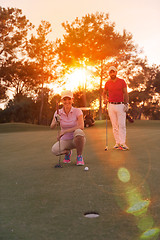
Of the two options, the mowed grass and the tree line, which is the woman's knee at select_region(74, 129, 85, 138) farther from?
the tree line

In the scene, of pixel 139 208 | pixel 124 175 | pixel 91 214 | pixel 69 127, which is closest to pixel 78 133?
pixel 69 127

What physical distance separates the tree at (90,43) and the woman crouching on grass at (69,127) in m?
31.2

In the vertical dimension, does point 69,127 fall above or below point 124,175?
above

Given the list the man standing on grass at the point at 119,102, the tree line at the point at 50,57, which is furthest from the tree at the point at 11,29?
the man standing on grass at the point at 119,102

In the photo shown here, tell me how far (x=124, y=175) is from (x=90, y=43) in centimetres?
3321

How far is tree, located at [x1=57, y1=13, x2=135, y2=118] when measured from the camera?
36.9 meters

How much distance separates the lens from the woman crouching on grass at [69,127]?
20.4ft

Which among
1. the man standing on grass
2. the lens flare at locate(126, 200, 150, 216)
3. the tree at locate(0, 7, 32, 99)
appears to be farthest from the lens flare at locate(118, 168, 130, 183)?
the tree at locate(0, 7, 32, 99)

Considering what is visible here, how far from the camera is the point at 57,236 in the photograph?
8.75ft

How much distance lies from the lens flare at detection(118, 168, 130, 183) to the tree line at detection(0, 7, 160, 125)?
32.2 metres

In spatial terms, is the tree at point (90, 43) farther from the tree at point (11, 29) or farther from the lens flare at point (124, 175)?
the lens flare at point (124, 175)

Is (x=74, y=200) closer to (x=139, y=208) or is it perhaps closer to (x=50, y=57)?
(x=139, y=208)

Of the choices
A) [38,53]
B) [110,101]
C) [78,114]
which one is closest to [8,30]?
[38,53]

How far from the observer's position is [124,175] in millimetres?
5172
